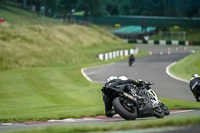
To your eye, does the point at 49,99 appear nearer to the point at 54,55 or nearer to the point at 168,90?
the point at 168,90

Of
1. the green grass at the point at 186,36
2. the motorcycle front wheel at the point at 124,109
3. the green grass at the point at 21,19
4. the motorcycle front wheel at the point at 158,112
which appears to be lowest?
the green grass at the point at 186,36

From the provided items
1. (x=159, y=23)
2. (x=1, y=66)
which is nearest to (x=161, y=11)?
(x=159, y=23)

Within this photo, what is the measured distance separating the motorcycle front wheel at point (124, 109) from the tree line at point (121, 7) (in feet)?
307

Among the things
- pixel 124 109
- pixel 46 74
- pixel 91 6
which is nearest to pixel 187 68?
pixel 46 74

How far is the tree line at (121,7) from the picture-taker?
393 ft

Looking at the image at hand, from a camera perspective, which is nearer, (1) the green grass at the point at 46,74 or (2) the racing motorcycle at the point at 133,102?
(2) the racing motorcycle at the point at 133,102

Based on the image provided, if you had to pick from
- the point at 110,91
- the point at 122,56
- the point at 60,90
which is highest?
the point at 110,91

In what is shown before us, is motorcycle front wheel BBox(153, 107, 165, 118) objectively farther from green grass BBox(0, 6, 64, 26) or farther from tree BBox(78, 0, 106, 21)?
tree BBox(78, 0, 106, 21)

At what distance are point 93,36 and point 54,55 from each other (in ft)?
109

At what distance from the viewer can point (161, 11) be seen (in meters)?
156

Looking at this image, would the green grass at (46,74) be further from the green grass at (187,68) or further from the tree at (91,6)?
the tree at (91,6)

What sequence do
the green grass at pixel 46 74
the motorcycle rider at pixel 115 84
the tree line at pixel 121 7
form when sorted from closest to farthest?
the motorcycle rider at pixel 115 84 → the green grass at pixel 46 74 → the tree line at pixel 121 7

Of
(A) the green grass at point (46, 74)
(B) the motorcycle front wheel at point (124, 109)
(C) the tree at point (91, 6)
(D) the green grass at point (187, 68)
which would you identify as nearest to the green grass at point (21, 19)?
(A) the green grass at point (46, 74)

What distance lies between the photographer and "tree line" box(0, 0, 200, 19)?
393ft
